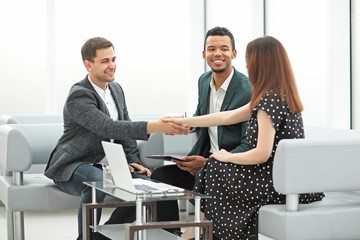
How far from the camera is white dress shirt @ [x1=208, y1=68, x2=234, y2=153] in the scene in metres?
3.90

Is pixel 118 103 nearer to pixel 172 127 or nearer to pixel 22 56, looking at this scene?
pixel 172 127

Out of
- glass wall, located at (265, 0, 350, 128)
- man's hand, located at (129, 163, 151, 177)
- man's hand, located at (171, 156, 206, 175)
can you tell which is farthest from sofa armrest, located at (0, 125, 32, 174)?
glass wall, located at (265, 0, 350, 128)

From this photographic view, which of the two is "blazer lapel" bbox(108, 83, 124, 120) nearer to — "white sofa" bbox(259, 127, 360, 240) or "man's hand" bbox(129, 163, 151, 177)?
"man's hand" bbox(129, 163, 151, 177)

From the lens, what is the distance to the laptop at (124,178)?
111 inches

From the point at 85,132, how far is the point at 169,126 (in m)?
0.52

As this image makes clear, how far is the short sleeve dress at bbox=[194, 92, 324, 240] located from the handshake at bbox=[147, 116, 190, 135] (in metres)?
0.49

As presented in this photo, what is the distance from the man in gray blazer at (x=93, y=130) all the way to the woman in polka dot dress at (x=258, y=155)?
611 mm

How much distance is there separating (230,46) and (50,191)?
1405 mm

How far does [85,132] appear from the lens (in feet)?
12.6

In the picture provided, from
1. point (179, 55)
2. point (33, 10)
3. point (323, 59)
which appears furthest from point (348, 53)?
point (33, 10)

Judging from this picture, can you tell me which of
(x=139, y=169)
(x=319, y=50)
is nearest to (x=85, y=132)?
(x=139, y=169)

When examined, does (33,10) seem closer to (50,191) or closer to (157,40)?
(157,40)

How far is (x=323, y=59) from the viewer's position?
5.02 metres

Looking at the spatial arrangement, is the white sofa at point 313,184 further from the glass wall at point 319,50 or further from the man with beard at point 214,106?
the glass wall at point 319,50
